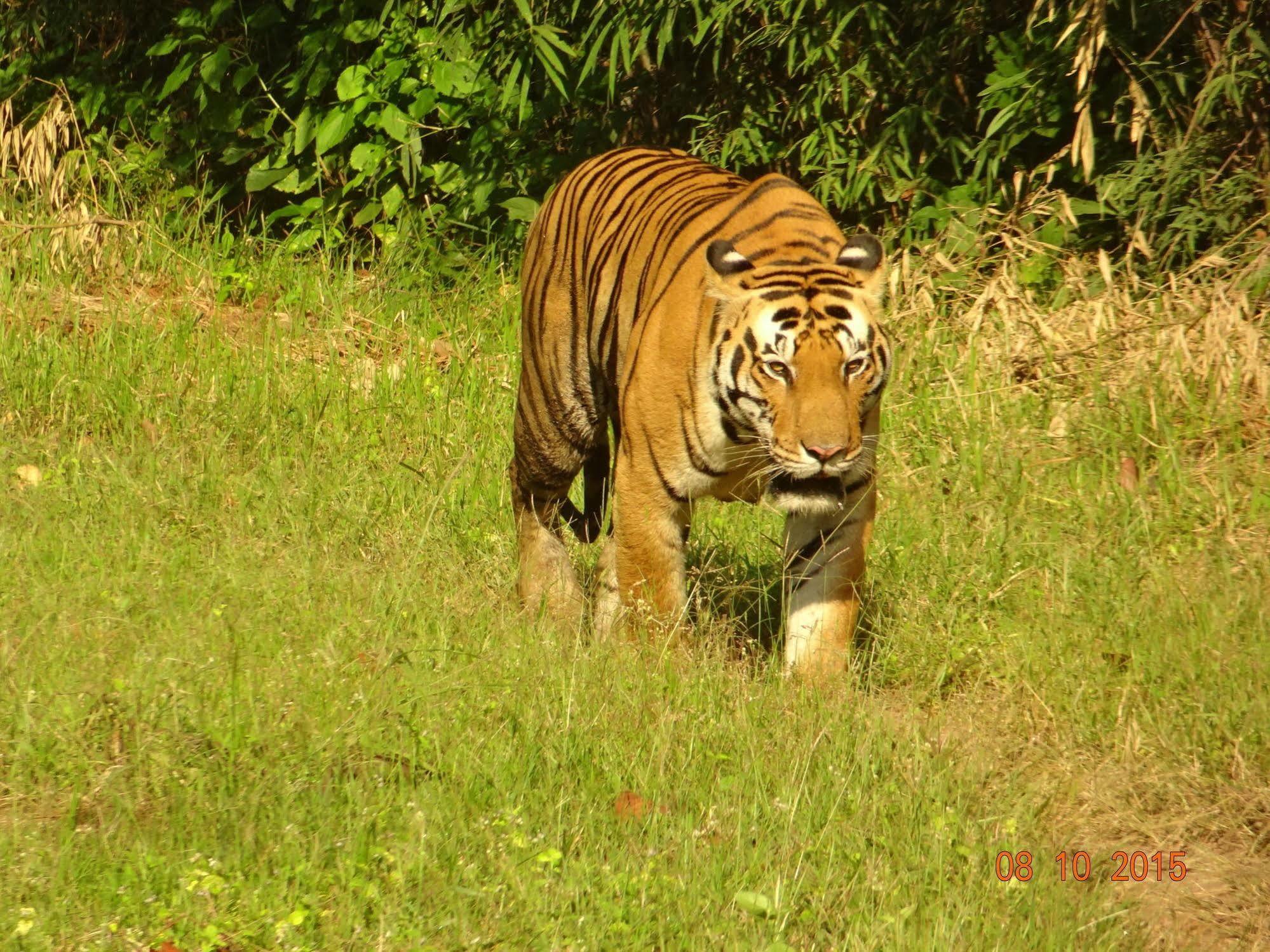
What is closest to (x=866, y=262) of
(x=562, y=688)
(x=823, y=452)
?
(x=823, y=452)

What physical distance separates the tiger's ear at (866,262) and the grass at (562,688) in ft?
3.35

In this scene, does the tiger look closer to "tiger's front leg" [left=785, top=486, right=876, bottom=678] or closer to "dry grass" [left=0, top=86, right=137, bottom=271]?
"tiger's front leg" [left=785, top=486, right=876, bottom=678]

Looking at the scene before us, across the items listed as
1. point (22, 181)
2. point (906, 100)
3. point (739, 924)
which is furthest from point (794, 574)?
point (22, 181)

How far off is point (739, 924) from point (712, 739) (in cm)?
73

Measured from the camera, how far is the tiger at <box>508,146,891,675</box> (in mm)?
3779

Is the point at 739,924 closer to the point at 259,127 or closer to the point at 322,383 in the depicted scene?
the point at 322,383

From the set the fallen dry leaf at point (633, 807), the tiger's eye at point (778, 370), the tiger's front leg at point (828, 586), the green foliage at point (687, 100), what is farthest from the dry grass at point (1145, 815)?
the green foliage at point (687, 100)

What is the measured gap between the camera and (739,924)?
292 centimetres

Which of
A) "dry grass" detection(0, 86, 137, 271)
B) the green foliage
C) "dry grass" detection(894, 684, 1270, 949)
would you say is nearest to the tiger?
"dry grass" detection(894, 684, 1270, 949)

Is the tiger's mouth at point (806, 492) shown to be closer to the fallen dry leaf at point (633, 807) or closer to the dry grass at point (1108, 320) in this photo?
the fallen dry leaf at point (633, 807)

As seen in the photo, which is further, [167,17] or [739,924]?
[167,17]
